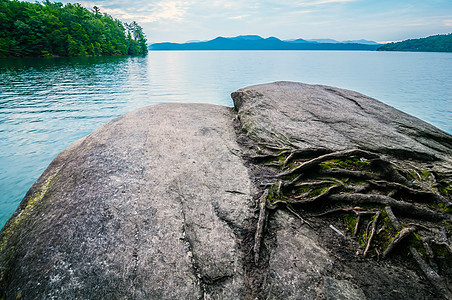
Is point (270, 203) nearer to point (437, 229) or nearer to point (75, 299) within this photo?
point (437, 229)

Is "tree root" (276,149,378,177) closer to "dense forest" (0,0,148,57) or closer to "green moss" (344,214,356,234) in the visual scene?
"green moss" (344,214,356,234)

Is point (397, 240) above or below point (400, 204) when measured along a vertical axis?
below

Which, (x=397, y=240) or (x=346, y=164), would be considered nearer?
(x=397, y=240)

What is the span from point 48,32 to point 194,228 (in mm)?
83404

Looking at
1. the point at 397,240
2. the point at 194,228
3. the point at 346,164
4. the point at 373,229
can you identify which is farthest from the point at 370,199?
the point at 194,228

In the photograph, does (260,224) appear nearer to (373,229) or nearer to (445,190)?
(373,229)

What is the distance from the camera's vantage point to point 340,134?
263 inches

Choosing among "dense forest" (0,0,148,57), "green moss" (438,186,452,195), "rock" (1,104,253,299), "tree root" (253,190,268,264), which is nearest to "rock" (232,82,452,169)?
"green moss" (438,186,452,195)

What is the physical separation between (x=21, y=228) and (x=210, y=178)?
3762mm

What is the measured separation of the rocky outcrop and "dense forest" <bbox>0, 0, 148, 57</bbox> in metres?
72.1

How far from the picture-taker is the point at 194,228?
12.1 feet

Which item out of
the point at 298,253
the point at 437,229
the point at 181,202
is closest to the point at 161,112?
the point at 181,202

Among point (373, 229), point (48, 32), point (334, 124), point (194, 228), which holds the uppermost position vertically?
point (48, 32)

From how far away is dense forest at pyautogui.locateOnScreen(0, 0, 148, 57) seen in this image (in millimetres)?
54344
